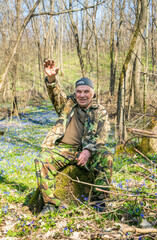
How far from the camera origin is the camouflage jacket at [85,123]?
3502mm

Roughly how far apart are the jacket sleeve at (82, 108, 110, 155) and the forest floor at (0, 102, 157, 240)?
54 cm

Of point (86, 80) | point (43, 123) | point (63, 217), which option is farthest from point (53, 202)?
point (43, 123)

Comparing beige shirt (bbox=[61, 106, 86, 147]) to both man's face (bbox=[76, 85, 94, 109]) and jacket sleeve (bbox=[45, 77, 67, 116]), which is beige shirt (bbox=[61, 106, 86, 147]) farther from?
jacket sleeve (bbox=[45, 77, 67, 116])

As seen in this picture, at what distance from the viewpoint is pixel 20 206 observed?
3967 mm

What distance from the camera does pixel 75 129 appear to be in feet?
12.5

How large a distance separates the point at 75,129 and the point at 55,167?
0.76 meters

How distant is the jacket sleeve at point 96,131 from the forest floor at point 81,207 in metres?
0.54

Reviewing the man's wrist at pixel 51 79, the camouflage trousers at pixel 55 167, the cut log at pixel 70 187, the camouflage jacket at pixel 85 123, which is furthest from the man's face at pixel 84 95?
the cut log at pixel 70 187

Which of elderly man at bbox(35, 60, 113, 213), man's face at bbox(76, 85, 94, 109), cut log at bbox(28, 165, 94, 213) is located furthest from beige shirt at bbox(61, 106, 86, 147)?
cut log at bbox(28, 165, 94, 213)

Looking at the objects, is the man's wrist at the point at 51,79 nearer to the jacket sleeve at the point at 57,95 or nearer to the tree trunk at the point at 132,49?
the jacket sleeve at the point at 57,95

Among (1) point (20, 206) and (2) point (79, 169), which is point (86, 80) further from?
(1) point (20, 206)

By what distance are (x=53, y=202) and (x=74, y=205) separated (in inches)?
14.1

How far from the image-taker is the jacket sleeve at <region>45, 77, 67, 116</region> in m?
3.88

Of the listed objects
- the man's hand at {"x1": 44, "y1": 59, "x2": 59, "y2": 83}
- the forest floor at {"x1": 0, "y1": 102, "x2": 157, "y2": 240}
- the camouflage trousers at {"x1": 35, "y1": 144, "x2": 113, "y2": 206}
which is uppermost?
the man's hand at {"x1": 44, "y1": 59, "x2": 59, "y2": 83}
